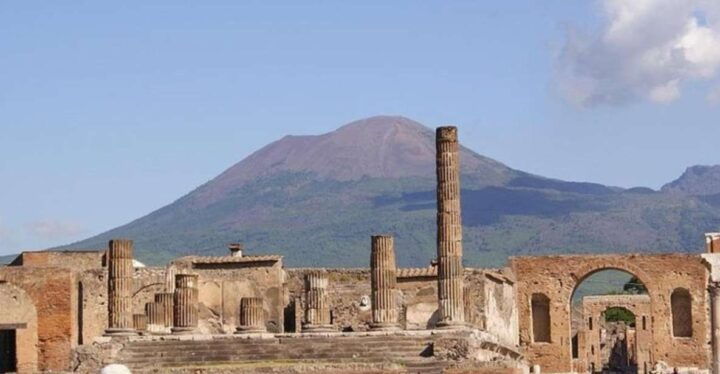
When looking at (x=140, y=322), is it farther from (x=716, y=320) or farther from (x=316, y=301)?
(x=716, y=320)

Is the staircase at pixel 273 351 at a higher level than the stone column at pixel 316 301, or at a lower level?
lower

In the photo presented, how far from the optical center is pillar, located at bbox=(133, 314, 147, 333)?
56344mm

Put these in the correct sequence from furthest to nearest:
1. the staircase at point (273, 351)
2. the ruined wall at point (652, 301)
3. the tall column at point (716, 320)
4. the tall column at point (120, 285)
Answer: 1. the ruined wall at point (652, 301)
2. the tall column at point (716, 320)
3. the tall column at point (120, 285)
4. the staircase at point (273, 351)

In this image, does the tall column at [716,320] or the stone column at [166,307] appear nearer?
the tall column at [716,320]

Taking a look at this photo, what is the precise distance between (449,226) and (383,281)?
230 centimetres

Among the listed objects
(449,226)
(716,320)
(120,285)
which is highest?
(449,226)

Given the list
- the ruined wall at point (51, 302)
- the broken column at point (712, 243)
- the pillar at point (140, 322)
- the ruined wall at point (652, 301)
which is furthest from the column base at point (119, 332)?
the broken column at point (712, 243)

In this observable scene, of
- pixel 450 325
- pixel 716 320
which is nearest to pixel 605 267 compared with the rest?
pixel 716 320

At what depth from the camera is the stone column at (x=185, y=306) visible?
5284 centimetres

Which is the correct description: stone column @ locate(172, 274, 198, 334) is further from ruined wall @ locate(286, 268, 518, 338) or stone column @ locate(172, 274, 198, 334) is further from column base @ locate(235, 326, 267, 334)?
ruined wall @ locate(286, 268, 518, 338)

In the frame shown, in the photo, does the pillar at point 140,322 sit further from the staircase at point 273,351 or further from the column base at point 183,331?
the staircase at point 273,351

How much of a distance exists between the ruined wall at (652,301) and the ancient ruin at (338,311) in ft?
0.15

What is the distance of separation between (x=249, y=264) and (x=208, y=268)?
123 cm

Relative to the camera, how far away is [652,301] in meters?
70.4
